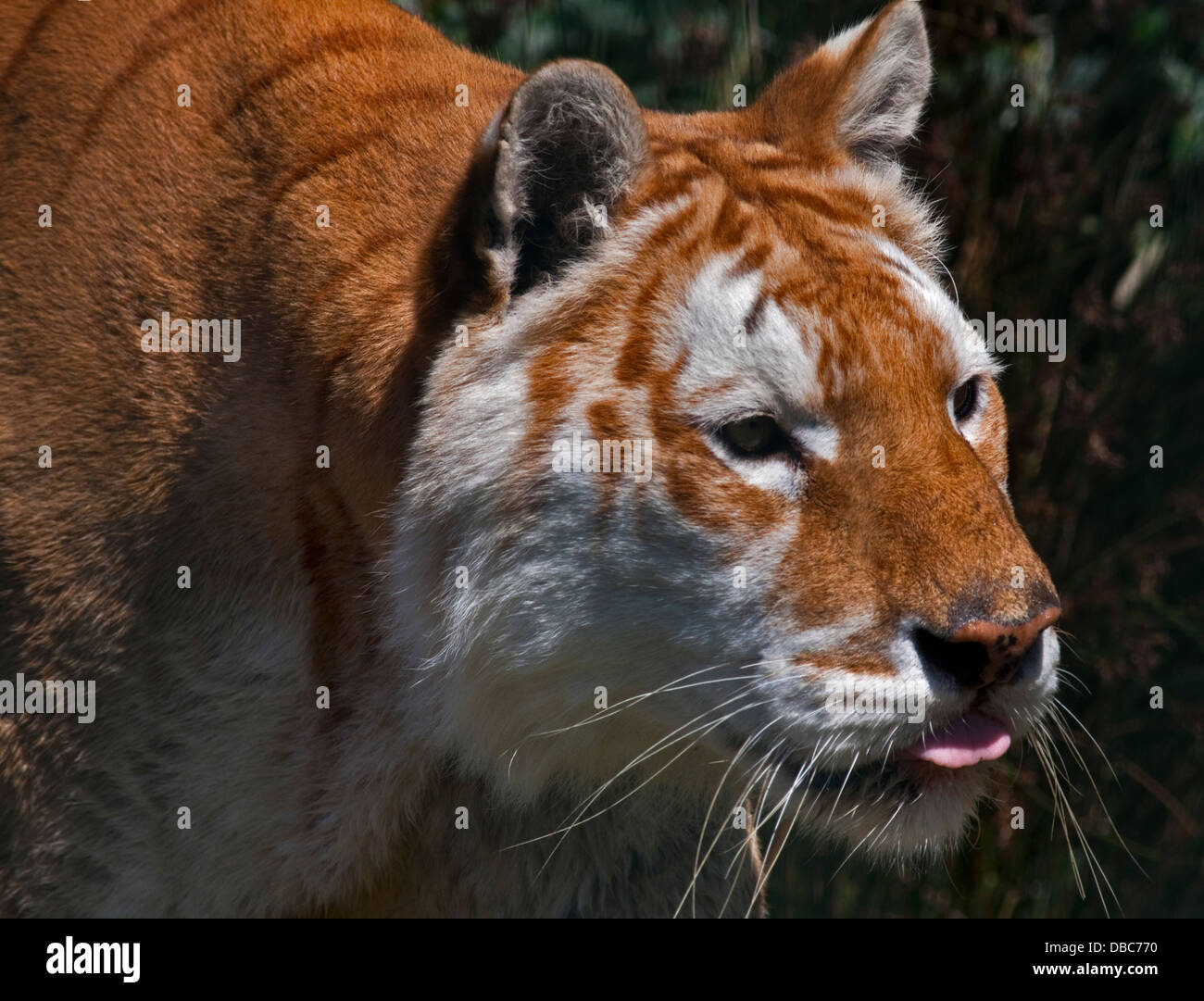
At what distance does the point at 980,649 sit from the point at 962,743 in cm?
22

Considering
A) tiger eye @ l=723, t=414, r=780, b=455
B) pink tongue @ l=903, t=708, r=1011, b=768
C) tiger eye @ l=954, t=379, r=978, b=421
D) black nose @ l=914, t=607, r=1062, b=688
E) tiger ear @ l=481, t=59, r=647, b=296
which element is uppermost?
tiger ear @ l=481, t=59, r=647, b=296

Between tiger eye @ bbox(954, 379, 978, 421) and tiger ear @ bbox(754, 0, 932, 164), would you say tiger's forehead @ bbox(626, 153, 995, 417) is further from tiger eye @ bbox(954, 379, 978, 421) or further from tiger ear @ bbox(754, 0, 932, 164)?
tiger ear @ bbox(754, 0, 932, 164)

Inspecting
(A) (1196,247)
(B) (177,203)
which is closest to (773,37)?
(A) (1196,247)

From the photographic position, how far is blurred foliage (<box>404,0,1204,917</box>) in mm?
5309

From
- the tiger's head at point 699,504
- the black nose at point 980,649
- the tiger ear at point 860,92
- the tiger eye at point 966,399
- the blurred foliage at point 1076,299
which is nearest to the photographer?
the black nose at point 980,649

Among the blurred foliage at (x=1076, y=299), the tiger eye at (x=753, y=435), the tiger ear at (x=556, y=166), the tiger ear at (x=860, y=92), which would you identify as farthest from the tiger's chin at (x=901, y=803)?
the blurred foliage at (x=1076, y=299)

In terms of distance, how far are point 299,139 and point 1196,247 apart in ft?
11.5

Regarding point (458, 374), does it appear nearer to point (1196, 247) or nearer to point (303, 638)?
point (303, 638)

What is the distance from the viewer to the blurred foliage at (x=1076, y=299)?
531cm

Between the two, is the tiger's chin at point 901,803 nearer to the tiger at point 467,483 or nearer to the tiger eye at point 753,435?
the tiger at point 467,483

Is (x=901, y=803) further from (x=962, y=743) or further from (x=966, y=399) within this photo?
(x=966, y=399)

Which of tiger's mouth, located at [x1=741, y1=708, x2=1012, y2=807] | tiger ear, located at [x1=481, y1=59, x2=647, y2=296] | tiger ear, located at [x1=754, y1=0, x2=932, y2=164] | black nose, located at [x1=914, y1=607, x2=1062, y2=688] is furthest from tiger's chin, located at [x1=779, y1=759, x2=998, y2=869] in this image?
tiger ear, located at [x1=754, y1=0, x2=932, y2=164]

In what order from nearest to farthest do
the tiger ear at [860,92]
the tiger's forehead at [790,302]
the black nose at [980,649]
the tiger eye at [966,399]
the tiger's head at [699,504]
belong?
1. the black nose at [980,649]
2. the tiger's head at [699,504]
3. the tiger's forehead at [790,302]
4. the tiger eye at [966,399]
5. the tiger ear at [860,92]

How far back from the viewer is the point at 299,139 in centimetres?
329
